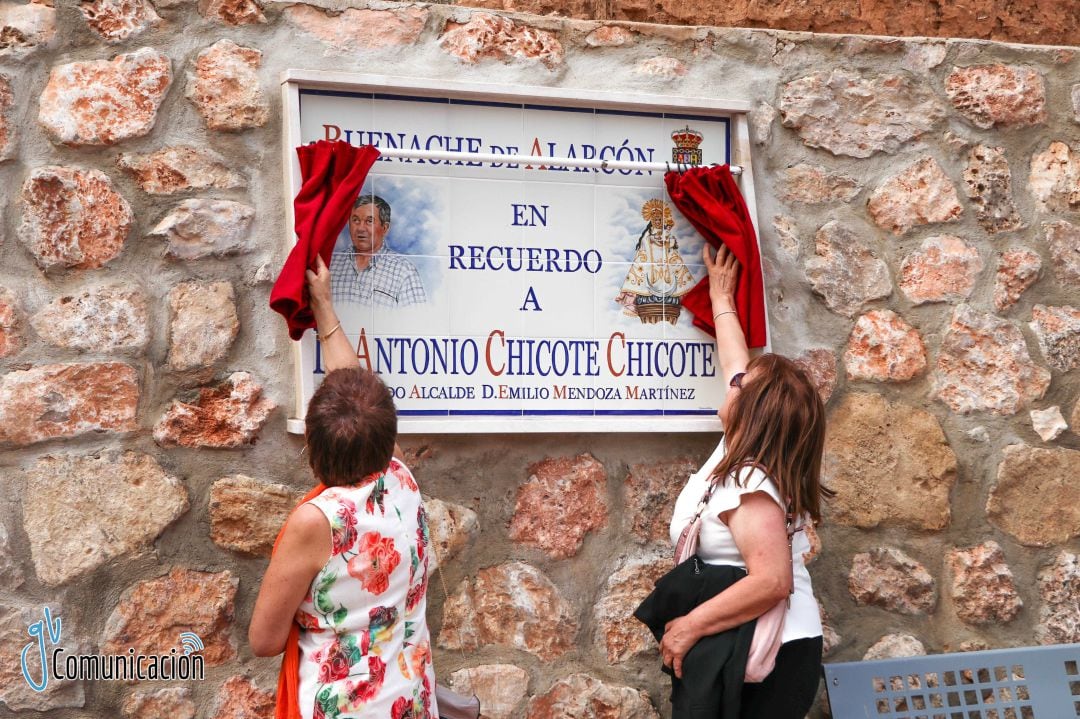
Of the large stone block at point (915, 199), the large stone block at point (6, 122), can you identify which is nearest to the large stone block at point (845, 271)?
the large stone block at point (915, 199)

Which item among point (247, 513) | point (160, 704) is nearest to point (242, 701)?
point (160, 704)

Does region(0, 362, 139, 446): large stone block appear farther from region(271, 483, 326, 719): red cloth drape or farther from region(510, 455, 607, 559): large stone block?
region(510, 455, 607, 559): large stone block

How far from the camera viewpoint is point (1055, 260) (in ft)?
11.3

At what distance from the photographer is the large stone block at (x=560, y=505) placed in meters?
3.07

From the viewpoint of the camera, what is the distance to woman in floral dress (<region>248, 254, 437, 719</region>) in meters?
2.28

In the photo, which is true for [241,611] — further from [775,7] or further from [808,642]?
[775,7]

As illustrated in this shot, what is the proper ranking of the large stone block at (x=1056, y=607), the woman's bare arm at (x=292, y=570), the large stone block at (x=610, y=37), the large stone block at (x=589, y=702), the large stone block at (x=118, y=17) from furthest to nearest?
the large stone block at (x=1056, y=607)
the large stone block at (x=610, y=37)
the large stone block at (x=589, y=702)
the large stone block at (x=118, y=17)
the woman's bare arm at (x=292, y=570)

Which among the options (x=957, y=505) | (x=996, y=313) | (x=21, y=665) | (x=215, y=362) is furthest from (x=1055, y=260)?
(x=21, y=665)

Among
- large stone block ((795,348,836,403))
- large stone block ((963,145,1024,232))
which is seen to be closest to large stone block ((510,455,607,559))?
large stone block ((795,348,836,403))

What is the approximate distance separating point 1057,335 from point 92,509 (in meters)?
2.73

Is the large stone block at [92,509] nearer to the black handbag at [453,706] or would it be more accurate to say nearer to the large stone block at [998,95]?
the black handbag at [453,706]

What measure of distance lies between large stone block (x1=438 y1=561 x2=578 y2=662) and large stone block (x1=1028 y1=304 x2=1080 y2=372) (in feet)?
5.32

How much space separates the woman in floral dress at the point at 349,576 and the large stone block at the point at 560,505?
2.31 feet

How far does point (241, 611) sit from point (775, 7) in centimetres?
226
